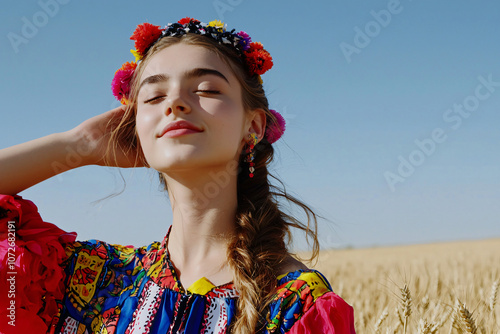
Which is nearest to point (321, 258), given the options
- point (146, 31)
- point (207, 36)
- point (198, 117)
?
point (198, 117)

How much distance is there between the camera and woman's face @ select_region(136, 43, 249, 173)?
6.73ft

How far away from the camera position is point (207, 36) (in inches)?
96.7

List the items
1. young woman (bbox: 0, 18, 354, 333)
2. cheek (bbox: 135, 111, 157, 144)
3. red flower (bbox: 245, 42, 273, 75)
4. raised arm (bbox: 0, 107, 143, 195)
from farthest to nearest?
red flower (bbox: 245, 42, 273, 75) < raised arm (bbox: 0, 107, 143, 195) < cheek (bbox: 135, 111, 157, 144) < young woman (bbox: 0, 18, 354, 333)

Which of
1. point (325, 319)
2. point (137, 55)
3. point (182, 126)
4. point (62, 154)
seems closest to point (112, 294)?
point (62, 154)

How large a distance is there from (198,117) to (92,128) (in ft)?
2.23

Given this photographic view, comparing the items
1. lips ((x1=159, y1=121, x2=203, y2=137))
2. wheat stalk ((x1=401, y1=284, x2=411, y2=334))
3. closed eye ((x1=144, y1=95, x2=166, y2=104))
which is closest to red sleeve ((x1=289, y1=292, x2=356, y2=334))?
wheat stalk ((x1=401, y1=284, x2=411, y2=334))

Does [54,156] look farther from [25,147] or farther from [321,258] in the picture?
[321,258]

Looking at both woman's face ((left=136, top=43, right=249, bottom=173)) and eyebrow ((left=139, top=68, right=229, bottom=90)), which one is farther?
eyebrow ((left=139, top=68, right=229, bottom=90))

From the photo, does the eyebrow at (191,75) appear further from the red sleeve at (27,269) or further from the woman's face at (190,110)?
the red sleeve at (27,269)

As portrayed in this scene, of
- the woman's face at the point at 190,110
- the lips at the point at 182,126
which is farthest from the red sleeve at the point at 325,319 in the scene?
the lips at the point at 182,126

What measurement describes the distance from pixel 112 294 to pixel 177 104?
2.92 ft

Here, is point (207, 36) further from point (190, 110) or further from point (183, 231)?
point (183, 231)

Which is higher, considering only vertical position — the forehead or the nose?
the forehead

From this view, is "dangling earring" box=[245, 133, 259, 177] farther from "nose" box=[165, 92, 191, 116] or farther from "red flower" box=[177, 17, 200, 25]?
"red flower" box=[177, 17, 200, 25]
